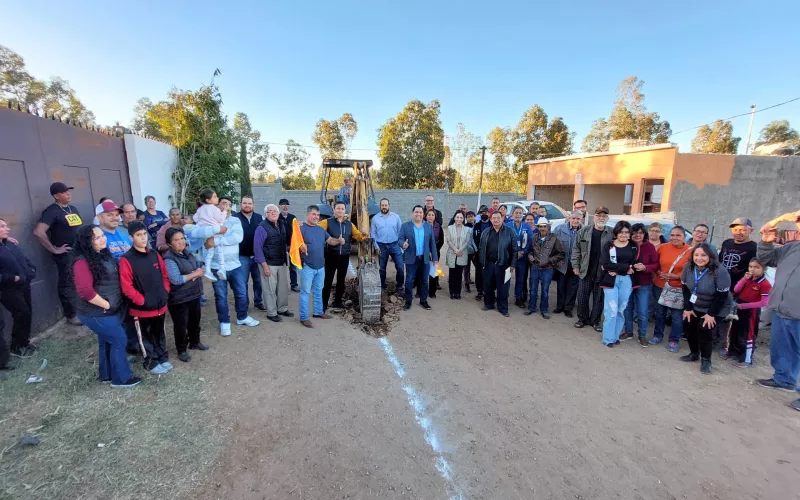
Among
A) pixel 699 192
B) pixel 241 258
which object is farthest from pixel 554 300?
pixel 699 192

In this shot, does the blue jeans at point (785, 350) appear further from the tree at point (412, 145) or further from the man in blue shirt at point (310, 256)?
the tree at point (412, 145)

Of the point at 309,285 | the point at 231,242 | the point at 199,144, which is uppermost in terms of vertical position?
the point at 199,144

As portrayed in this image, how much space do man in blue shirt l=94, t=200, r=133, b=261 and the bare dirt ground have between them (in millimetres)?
1577

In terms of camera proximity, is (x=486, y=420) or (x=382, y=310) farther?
(x=382, y=310)

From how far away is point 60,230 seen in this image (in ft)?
15.3

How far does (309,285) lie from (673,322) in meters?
5.04

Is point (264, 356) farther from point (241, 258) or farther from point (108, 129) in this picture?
point (108, 129)

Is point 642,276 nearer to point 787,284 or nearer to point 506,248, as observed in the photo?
point 787,284

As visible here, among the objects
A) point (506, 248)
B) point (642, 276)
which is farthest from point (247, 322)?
point (642, 276)

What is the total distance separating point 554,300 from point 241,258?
576 cm

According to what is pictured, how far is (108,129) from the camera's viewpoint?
6.68m

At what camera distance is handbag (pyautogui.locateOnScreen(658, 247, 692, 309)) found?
14.9ft

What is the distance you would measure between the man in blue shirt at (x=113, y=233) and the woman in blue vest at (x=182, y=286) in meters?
0.42

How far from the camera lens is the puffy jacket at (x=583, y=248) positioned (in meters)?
5.11
